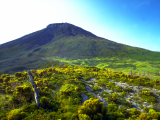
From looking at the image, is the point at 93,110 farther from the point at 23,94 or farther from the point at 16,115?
the point at 23,94

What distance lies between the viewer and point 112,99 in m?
8.38

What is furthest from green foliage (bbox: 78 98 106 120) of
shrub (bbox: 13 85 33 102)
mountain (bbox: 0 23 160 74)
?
mountain (bbox: 0 23 160 74)

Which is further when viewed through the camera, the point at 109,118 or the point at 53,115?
the point at 109,118

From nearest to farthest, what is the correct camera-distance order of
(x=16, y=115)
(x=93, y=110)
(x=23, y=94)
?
(x=16, y=115), (x=93, y=110), (x=23, y=94)

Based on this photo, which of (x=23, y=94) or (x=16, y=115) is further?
(x=23, y=94)

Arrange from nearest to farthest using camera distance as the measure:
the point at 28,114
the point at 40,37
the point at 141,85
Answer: the point at 28,114
the point at 141,85
the point at 40,37

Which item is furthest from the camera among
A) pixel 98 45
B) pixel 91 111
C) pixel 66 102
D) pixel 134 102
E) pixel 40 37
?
pixel 40 37

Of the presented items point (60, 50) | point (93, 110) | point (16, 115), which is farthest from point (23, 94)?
point (60, 50)

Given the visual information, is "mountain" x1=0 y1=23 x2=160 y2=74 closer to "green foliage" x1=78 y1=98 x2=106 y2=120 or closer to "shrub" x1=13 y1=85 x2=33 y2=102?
"shrub" x1=13 y1=85 x2=33 y2=102

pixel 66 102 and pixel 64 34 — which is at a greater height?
pixel 64 34

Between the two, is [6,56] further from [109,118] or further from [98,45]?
[109,118]

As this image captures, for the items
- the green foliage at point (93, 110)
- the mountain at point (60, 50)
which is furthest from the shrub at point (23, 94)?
the mountain at point (60, 50)

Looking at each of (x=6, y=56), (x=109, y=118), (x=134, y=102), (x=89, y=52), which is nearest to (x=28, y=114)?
(x=109, y=118)

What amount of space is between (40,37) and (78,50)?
6584 centimetres
